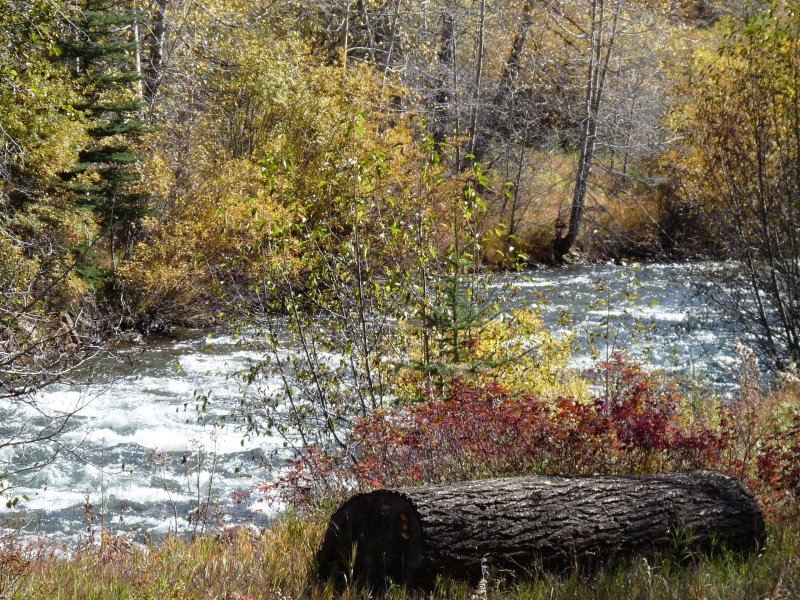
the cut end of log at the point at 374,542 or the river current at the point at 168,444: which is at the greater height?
the cut end of log at the point at 374,542

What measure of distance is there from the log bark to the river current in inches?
50.1

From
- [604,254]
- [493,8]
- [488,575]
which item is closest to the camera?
[488,575]

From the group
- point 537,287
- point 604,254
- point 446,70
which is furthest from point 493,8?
point 537,287

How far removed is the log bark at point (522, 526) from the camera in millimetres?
4133

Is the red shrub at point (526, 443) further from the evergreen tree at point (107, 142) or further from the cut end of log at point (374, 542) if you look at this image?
the evergreen tree at point (107, 142)

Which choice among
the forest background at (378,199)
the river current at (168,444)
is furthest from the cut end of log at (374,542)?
the forest background at (378,199)

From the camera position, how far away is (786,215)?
405 inches

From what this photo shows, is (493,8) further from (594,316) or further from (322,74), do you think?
(594,316)

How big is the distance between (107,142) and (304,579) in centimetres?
1322

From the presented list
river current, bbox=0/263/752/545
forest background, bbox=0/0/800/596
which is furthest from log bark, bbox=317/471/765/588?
river current, bbox=0/263/752/545

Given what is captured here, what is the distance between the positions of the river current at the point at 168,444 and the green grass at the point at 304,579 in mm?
538

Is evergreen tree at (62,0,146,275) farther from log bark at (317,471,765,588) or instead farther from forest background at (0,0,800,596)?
log bark at (317,471,765,588)

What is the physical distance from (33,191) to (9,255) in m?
2.67

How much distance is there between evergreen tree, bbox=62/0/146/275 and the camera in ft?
49.7
